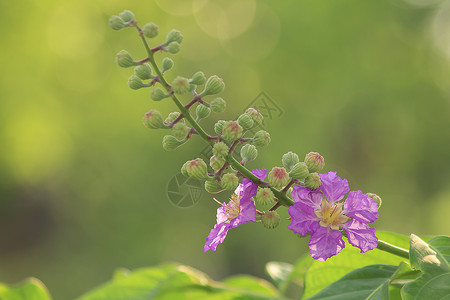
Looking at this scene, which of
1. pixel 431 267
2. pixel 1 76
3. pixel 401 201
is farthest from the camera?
pixel 401 201

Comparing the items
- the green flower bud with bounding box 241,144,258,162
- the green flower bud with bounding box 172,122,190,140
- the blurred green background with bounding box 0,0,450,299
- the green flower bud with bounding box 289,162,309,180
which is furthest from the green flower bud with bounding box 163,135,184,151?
the blurred green background with bounding box 0,0,450,299

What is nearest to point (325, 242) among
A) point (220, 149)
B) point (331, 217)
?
point (331, 217)

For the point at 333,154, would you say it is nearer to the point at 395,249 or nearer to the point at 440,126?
the point at 440,126

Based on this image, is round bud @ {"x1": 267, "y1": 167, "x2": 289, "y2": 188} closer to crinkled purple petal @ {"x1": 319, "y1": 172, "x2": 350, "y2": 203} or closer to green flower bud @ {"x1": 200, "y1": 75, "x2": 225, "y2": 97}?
crinkled purple petal @ {"x1": 319, "y1": 172, "x2": 350, "y2": 203}

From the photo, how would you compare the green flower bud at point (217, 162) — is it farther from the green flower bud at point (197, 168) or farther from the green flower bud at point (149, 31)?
the green flower bud at point (149, 31)

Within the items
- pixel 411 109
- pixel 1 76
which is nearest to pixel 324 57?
pixel 411 109

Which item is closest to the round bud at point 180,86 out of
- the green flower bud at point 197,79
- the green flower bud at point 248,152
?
the green flower bud at point 197,79
